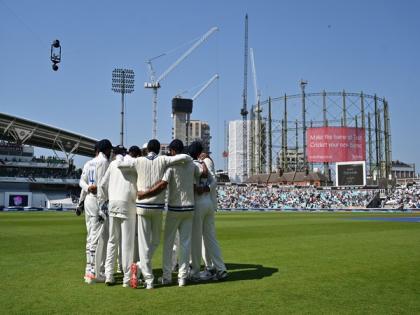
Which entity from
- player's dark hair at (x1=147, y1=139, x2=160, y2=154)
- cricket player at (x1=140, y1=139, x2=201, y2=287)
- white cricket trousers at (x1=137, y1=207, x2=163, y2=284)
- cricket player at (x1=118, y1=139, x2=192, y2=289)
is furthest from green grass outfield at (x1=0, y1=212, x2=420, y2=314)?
player's dark hair at (x1=147, y1=139, x2=160, y2=154)

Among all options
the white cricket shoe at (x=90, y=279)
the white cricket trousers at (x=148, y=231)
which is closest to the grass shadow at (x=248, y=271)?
the white cricket trousers at (x=148, y=231)

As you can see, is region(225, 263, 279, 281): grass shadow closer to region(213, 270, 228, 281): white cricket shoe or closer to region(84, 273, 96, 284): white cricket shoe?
region(213, 270, 228, 281): white cricket shoe

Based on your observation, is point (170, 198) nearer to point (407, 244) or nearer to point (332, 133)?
point (407, 244)

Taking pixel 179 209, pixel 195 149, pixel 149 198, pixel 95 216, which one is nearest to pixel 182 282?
pixel 179 209

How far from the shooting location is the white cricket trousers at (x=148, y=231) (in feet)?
23.8

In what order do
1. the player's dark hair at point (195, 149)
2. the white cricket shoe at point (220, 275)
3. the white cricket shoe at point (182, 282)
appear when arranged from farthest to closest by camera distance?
the player's dark hair at point (195, 149)
the white cricket shoe at point (220, 275)
the white cricket shoe at point (182, 282)

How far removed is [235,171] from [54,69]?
5560 inches

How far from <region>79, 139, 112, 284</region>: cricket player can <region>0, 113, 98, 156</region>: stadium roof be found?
6217 cm

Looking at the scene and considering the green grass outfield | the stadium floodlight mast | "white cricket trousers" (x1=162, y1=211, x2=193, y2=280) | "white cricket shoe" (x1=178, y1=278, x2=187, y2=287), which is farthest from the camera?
the stadium floodlight mast

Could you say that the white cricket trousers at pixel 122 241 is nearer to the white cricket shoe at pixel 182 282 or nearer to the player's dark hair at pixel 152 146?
the white cricket shoe at pixel 182 282

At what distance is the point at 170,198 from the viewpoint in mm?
7434

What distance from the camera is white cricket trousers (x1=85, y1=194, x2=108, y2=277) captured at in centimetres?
758

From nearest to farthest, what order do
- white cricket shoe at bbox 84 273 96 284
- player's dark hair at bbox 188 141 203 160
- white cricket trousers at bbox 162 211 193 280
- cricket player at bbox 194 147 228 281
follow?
white cricket shoe at bbox 84 273 96 284
white cricket trousers at bbox 162 211 193 280
cricket player at bbox 194 147 228 281
player's dark hair at bbox 188 141 203 160

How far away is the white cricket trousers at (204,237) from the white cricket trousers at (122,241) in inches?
41.3
